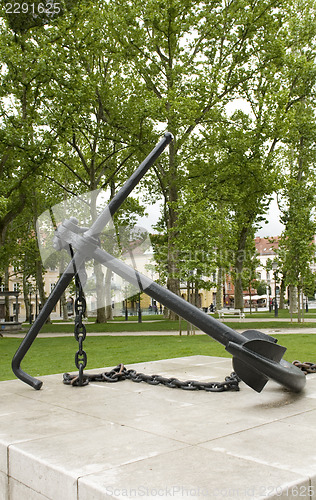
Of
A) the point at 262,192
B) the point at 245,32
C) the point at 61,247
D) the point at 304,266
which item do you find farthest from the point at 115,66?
the point at 61,247

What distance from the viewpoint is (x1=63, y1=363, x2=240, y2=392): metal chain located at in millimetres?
5809

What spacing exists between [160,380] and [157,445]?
2654mm

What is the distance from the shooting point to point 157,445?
11.8 feet

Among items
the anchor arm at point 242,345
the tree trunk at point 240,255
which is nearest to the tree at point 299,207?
the tree trunk at point 240,255

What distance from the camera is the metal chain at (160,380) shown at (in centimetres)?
581

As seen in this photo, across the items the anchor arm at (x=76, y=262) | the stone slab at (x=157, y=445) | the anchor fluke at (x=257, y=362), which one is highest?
the anchor arm at (x=76, y=262)

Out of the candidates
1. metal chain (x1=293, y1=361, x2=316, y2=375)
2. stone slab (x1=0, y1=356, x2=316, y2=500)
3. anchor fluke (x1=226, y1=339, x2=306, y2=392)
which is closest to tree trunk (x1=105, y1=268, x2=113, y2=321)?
metal chain (x1=293, y1=361, x2=316, y2=375)

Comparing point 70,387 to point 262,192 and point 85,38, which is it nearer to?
point 85,38

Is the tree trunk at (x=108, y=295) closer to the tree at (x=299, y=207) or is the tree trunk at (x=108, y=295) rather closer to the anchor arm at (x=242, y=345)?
the tree at (x=299, y=207)

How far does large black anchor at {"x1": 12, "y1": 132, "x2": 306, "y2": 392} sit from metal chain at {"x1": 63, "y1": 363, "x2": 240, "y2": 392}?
69 centimetres

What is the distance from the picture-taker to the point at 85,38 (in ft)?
69.5

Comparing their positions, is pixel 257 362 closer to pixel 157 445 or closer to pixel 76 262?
pixel 157 445

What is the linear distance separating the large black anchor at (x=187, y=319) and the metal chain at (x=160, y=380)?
27.0 inches

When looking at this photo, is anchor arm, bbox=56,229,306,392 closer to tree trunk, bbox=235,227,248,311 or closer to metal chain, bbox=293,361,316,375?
metal chain, bbox=293,361,316,375
